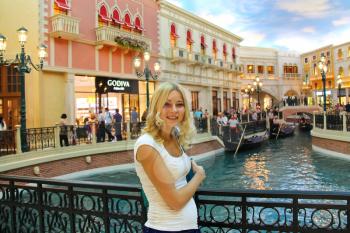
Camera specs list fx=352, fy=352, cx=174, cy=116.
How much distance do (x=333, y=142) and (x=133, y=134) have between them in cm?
863

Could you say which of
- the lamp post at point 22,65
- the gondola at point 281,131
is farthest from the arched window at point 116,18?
the gondola at point 281,131

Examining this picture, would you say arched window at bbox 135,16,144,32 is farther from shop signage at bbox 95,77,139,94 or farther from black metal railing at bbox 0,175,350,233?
black metal railing at bbox 0,175,350,233

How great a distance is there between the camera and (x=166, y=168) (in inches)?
67.0

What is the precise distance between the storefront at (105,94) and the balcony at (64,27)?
202 cm

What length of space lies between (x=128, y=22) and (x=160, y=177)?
17568 millimetres

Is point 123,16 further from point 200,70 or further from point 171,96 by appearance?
point 171,96

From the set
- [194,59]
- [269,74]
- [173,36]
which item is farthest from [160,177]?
[269,74]

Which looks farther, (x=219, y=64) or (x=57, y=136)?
(x=219, y=64)

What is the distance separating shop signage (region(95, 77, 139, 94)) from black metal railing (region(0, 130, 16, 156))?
22.5 ft

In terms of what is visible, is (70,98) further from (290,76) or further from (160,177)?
(290,76)

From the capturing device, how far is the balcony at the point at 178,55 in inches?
838

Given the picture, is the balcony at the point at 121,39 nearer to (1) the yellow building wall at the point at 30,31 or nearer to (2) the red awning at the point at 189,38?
(1) the yellow building wall at the point at 30,31

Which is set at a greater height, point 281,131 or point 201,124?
point 201,124

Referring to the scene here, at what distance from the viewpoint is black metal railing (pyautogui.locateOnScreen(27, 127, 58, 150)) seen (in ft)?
35.3
